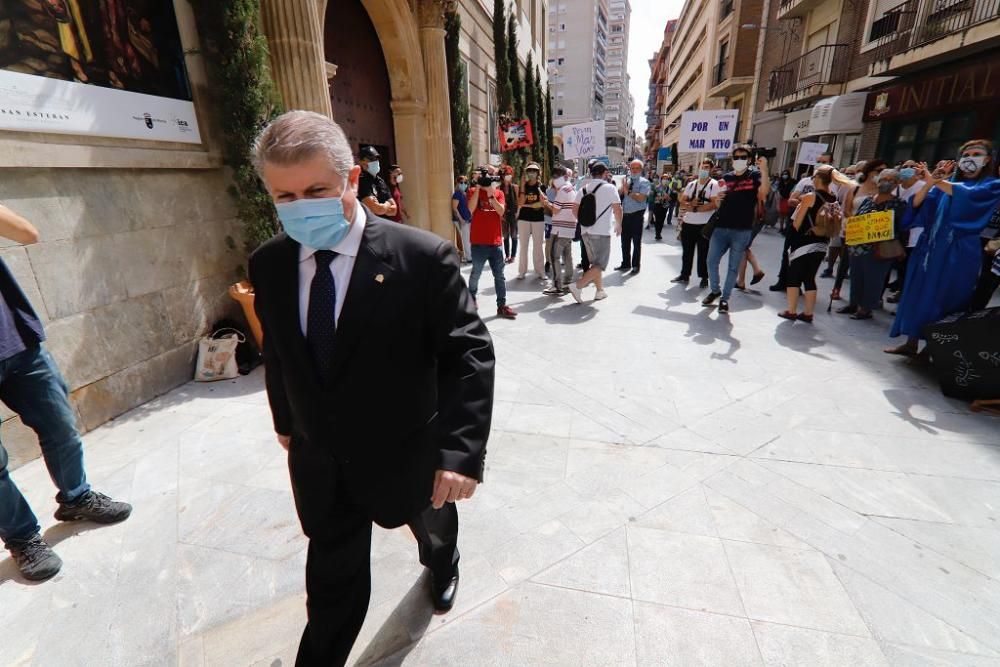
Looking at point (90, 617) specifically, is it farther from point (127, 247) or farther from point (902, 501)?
point (902, 501)

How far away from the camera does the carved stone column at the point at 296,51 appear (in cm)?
463

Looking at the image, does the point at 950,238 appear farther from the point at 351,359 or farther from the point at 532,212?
the point at 351,359

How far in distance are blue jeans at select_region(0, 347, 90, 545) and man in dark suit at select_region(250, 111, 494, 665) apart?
5.22 feet

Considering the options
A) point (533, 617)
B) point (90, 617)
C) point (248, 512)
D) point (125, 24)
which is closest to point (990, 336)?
point (533, 617)

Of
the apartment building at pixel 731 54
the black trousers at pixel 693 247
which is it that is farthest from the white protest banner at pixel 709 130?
the apartment building at pixel 731 54

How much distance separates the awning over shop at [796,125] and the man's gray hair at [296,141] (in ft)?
65.1

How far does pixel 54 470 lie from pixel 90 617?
832mm

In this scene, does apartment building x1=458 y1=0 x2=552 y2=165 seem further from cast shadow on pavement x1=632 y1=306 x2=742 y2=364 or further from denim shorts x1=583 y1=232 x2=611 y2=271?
cast shadow on pavement x1=632 y1=306 x2=742 y2=364

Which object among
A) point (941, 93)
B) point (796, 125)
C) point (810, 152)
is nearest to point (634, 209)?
point (810, 152)

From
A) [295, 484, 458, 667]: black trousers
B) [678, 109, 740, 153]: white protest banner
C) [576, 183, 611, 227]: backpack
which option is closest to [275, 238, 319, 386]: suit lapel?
[295, 484, 458, 667]: black trousers

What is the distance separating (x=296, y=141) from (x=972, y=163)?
5767 mm

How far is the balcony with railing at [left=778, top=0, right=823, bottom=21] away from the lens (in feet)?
57.4

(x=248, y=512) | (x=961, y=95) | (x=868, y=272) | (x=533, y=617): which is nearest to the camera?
(x=533, y=617)

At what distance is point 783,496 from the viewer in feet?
8.86
